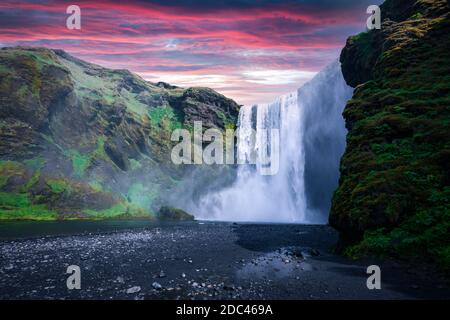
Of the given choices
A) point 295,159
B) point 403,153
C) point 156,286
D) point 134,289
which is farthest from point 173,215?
point 134,289

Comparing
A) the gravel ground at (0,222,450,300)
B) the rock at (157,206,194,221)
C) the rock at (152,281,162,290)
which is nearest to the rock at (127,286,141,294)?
the gravel ground at (0,222,450,300)

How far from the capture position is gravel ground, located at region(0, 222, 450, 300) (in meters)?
13.9

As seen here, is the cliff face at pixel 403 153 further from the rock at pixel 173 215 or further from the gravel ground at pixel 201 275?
the rock at pixel 173 215

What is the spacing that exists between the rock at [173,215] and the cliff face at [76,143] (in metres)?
8.62

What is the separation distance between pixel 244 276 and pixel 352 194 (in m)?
11.1

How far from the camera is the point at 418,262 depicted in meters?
17.3

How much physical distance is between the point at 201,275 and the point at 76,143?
9080cm

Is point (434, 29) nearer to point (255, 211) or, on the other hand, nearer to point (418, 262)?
point (418, 262)

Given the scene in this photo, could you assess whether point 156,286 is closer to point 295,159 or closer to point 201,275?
point 201,275

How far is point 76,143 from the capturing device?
313ft

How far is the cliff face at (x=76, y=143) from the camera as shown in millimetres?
78125

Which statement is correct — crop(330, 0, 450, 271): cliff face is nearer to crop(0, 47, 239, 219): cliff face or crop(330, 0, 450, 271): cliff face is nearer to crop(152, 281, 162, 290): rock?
crop(152, 281, 162, 290): rock

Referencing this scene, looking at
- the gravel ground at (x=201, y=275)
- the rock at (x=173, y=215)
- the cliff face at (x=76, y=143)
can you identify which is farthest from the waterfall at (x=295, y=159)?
the gravel ground at (x=201, y=275)
